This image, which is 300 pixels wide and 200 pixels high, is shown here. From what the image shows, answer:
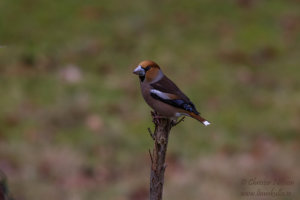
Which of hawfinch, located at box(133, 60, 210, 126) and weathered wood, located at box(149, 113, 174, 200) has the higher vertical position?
hawfinch, located at box(133, 60, 210, 126)

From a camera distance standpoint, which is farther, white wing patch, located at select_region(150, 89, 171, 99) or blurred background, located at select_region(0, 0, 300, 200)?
blurred background, located at select_region(0, 0, 300, 200)

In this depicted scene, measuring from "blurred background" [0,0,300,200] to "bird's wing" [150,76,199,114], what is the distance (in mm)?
4627

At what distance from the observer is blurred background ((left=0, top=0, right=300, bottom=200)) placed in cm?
1124

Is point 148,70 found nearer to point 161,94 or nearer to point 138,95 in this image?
point 161,94

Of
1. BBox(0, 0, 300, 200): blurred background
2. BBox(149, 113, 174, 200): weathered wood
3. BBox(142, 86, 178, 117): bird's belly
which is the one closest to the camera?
BBox(149, 113, 174, 200): weathered wood

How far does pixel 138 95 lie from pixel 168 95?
330 inches

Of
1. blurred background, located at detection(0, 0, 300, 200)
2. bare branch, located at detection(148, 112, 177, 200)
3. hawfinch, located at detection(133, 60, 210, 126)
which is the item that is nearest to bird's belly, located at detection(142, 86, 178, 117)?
hawfinch, located at detection(133, 60, 210, 126)

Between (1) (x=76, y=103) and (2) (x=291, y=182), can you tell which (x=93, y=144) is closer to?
(1) (x=76, y=103)

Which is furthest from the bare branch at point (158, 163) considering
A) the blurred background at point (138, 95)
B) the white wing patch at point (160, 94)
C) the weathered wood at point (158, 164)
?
the blurred background at point (138, 95)

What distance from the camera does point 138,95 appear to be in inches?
558

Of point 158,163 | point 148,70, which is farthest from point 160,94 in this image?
point 158,163

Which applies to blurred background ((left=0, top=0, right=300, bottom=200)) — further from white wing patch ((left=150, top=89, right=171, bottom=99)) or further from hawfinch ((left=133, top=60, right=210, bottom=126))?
white wing patch ((left=150, top=89, right=171, bottom=99))

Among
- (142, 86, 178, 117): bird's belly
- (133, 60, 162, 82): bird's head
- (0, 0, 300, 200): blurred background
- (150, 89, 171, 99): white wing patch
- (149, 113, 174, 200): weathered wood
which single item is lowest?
(149, 113, 174, 200): weathered wood

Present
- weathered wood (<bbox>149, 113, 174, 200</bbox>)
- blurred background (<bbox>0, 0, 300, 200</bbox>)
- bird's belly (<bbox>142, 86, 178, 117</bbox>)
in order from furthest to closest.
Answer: blurred background (<bbox>0, 0, 300, 200</bbox>) < bird's belly (<bbox>142, 86, 178, 117</bbox>) < weathered wood (<bbox>149, 113, 174, 200</bbox>)
